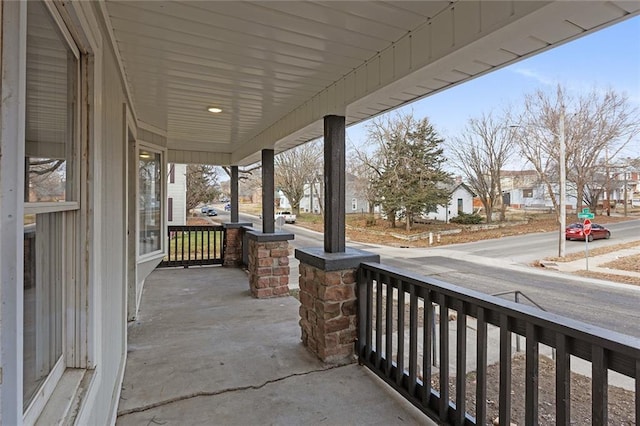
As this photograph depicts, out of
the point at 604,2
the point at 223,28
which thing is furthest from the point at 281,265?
the point at 604,2

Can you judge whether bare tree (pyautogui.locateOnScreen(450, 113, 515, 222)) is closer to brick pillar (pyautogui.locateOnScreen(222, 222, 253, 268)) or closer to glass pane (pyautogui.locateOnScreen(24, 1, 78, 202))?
brick pillar (pyautogui.locateOnScreen(222, 222, 253, 268))

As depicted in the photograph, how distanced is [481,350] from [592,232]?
14.1m

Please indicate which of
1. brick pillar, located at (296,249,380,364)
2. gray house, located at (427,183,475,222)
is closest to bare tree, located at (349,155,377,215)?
gray house, located at (427,183,475,222)

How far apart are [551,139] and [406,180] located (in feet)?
19.6

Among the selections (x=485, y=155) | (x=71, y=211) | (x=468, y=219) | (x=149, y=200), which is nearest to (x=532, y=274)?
(x=149, y=200)

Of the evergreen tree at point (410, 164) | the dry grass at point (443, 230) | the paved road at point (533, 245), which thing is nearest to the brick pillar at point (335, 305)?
the paved road at point (533, 245)

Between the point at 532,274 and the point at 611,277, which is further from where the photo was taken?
the point at 532,274

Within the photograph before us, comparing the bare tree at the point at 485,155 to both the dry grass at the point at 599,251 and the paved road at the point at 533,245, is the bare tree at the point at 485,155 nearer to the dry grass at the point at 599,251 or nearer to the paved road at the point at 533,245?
the paved road at the point at 533,245

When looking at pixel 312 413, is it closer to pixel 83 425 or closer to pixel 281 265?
pixel 83 425

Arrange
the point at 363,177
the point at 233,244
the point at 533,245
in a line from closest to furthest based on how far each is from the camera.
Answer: the point at 233,244, the point at 533,245, the point at 363,177

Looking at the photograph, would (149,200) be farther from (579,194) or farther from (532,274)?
(579,194)

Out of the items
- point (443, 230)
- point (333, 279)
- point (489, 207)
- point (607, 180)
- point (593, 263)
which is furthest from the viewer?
point (489, 207)

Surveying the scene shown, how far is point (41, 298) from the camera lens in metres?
1.08

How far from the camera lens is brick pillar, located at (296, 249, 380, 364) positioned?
2842mm
